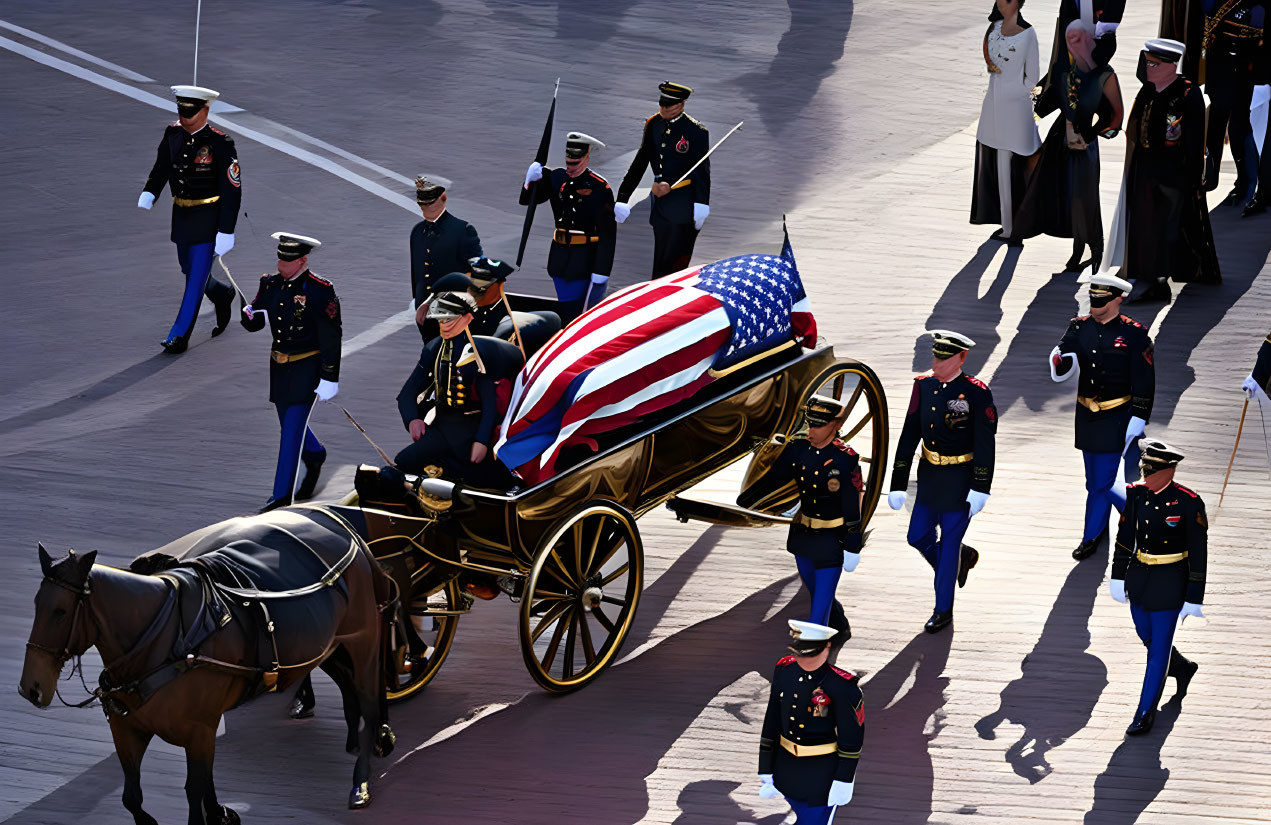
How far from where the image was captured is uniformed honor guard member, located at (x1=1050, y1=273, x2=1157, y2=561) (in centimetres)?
1151

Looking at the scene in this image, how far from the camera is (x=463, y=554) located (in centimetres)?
1011

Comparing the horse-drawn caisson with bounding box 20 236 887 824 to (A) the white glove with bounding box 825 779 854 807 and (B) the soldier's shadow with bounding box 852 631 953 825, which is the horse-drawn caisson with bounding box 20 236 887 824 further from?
(A) the white glove with bounding box 825 779 854 807

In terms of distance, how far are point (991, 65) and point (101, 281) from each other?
7943 millimetres

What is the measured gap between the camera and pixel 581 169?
46.0 ft

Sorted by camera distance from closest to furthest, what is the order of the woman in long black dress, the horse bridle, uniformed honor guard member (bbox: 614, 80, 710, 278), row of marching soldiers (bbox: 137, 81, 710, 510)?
the horse bridle
row of marching soldiers (bbox: 137, 81, 710, 510)
uniformed honor guard member (bbox: 614, 80, 710, 278)
the woman in long black dress

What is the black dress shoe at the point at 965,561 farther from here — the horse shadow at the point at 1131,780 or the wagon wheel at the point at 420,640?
the wagon wheel at the point at 420,640

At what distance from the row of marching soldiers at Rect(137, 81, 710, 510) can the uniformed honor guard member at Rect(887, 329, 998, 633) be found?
2263 millimetres

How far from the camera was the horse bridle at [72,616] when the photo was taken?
305 inches

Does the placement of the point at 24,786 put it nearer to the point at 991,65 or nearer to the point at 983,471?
the point at 983,471

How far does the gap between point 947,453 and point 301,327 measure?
4183 millimetres

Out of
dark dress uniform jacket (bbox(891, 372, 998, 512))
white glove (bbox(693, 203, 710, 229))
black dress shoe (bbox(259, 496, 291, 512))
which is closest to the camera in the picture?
dark dress uniform jacket (bbox(891, 372, 998, 512))

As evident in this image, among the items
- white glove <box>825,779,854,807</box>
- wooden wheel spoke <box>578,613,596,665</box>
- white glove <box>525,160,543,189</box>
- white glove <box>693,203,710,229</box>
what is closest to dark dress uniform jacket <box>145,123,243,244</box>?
white glove <box>525,160,543,189</box>

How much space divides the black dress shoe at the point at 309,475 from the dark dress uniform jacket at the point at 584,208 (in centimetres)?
271

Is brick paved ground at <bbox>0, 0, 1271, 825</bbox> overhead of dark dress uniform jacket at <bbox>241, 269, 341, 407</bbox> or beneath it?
beneath
